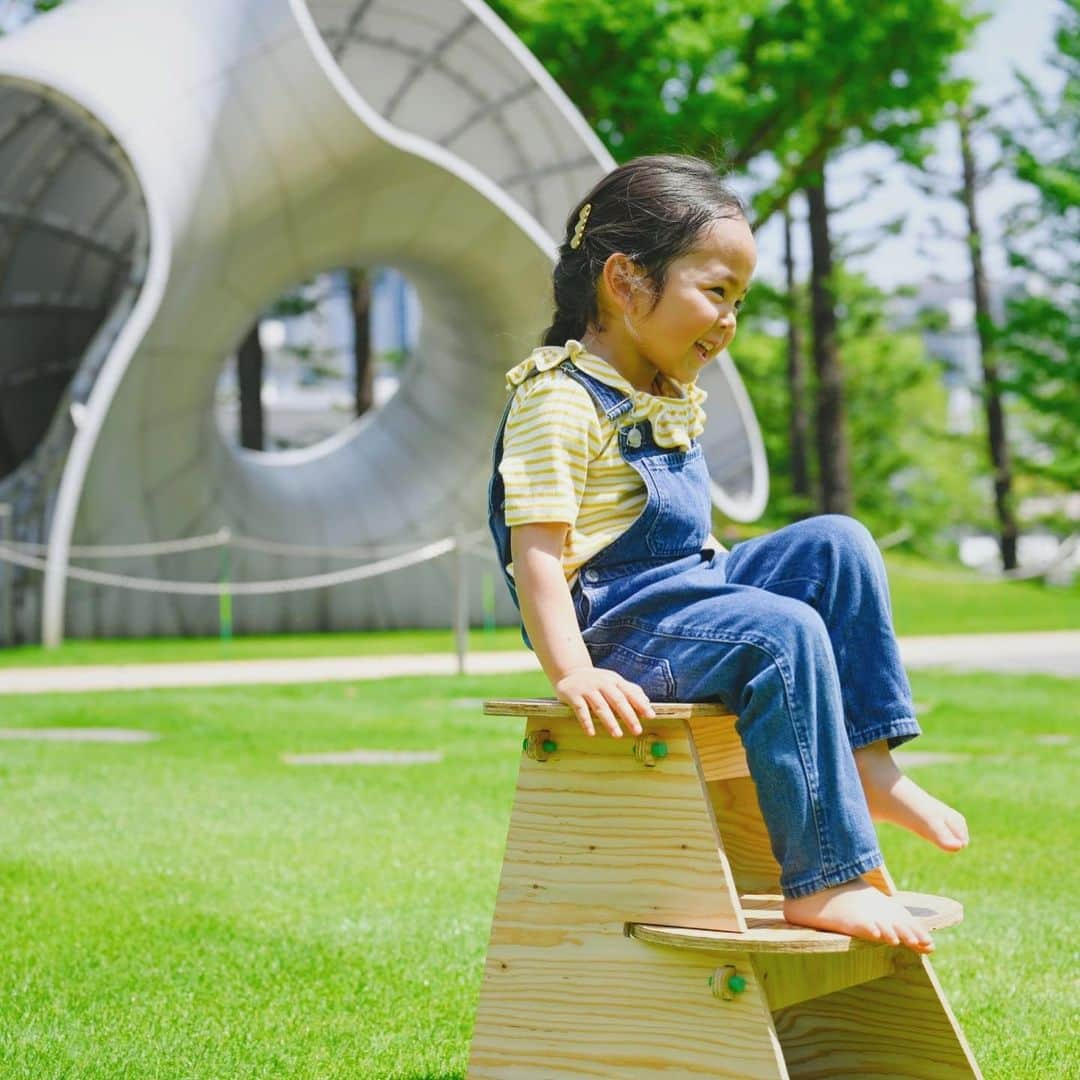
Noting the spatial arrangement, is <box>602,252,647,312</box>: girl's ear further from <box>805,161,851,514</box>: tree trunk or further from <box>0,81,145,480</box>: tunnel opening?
<box>805,161,851,514</box>: tree trunk

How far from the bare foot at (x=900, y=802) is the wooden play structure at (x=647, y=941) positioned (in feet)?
0.35

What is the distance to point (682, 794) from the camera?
248 centimetres

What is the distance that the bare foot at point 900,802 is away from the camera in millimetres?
2660

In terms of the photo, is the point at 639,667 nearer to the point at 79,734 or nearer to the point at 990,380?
the point at 79,734

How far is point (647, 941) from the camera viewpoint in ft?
8.13

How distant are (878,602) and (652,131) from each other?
21.8m

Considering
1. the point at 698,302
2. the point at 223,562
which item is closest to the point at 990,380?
the point at 223,562

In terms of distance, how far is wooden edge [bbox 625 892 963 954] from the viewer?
7.68 feet

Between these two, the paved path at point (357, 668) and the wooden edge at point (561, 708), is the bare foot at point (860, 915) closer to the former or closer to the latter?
the wooden edge at point (561, 708)

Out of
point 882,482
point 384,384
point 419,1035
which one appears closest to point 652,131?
point 882,482

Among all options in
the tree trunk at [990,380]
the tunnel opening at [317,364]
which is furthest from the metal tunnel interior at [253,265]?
the tree trunk at [990,380]

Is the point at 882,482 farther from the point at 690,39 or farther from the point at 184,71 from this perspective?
the point at 184,71

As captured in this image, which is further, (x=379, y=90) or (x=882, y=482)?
(x=882, y=482)

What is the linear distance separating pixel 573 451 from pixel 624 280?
1.11ft
